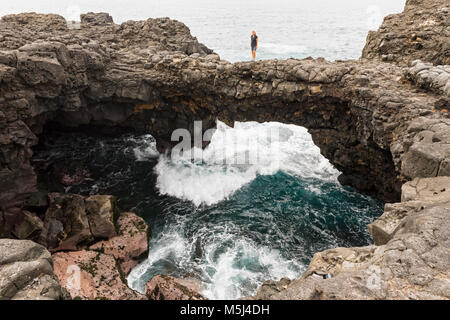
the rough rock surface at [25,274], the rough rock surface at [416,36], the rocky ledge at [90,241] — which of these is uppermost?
the rough rock surface at [416,36]

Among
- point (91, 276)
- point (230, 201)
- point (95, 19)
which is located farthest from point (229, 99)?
point (95, 19)

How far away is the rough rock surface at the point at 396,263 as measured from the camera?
5.38m

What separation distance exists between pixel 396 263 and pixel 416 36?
17.8 metres

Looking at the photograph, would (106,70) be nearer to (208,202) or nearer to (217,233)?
(208,202)

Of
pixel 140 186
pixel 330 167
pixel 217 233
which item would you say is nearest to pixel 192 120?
pixel 140 186

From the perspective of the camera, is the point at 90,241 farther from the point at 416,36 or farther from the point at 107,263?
the point at 416,36

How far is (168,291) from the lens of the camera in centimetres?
1276

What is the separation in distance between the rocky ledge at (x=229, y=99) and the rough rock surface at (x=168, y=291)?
103 inches

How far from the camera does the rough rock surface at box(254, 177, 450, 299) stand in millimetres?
5375

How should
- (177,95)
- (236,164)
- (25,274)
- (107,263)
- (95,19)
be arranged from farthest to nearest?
(95,19)
(236,164)
(177,95)
(107,263)
(25,274)

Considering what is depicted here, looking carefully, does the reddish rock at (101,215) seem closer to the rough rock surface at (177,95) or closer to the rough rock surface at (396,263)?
the rough rock surface at (177,95)

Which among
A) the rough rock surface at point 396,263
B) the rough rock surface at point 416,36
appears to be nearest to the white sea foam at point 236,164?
the rough rock surface at point 416,36
